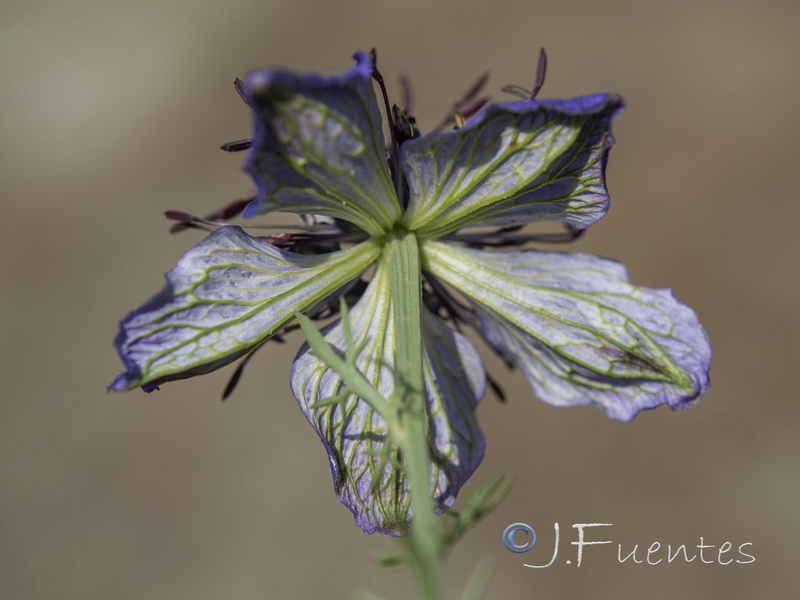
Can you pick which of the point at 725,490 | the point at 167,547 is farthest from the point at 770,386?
the point at 167,547

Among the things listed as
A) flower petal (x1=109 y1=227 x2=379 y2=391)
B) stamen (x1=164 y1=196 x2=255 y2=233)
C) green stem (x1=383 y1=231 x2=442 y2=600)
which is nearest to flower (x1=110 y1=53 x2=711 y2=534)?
flower petal (x1=109 y1=227 x2=379 y2=391)

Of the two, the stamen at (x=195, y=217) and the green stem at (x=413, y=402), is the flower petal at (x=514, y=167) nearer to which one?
the green stem at (x=413, y=402)

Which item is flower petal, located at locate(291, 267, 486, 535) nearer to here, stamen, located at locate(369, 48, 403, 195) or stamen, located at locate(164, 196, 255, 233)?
stamen, located at locate(369, 48, 403, 195)

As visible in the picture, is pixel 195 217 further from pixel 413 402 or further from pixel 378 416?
pixel 413 402

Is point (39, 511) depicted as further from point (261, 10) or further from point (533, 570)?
point (261, 10)

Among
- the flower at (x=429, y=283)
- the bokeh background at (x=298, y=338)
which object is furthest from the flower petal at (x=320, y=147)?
the bokeh background at (x=298, y=338)
